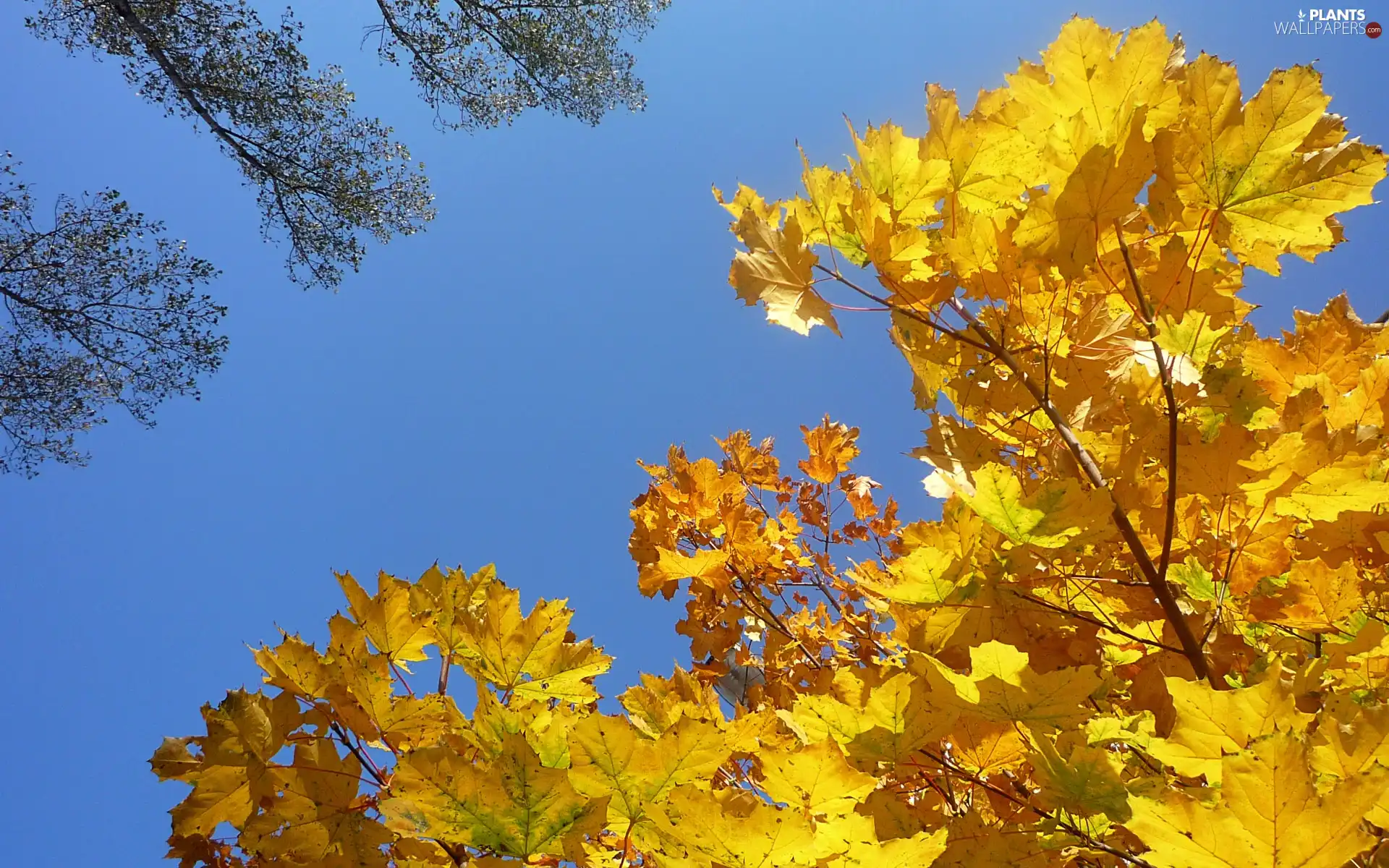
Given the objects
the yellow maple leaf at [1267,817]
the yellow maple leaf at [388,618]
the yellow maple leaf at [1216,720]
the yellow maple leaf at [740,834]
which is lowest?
the yellow maple leaf at [1267,817]

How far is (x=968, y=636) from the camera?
0.81 metres

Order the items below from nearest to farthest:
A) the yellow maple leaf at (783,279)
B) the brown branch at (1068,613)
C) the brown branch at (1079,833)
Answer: the brown branch at (1079,833) → the brown branch at (1068,613) → the yellow maple leaf at (783,279)

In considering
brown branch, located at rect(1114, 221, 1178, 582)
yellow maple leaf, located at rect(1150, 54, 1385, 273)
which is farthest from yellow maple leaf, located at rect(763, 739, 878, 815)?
yellow maple leaf, located at rect(1150, 54, 1385, 273)

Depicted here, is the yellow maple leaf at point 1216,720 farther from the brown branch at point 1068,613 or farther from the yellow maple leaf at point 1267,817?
the brown branch at point 1068,613

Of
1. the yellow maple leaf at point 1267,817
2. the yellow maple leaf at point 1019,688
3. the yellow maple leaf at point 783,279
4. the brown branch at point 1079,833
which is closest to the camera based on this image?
the yellow maple leaf at point 1267,817

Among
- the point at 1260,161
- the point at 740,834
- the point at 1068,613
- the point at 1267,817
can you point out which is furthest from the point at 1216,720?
the point at 1260,161

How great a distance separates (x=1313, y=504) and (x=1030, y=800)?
47 cm

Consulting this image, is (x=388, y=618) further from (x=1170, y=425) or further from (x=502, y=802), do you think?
(x=1170, y=425)

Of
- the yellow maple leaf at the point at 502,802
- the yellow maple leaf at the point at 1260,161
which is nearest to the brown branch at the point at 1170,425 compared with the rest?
the yellow maple leaf at the point at 1260,161

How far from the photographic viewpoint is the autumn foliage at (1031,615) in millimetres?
594

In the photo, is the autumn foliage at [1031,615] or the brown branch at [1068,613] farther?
the brown branch at [1068,613]

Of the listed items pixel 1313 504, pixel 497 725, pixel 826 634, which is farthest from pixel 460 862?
pixel 826 634

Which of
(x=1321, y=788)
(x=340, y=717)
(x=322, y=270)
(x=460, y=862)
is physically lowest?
(x=1321, y=788)

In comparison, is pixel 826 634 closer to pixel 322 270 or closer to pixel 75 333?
pixel 322 270
